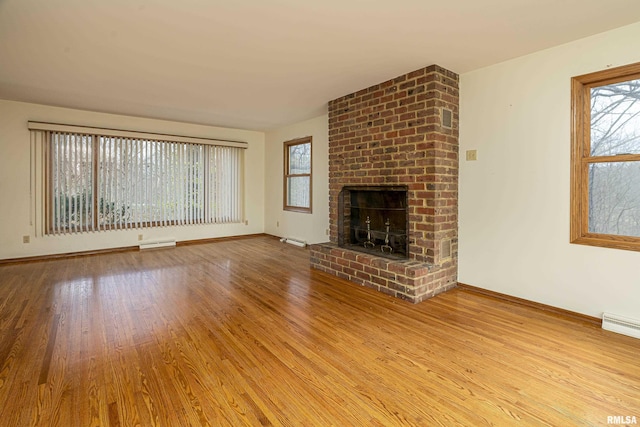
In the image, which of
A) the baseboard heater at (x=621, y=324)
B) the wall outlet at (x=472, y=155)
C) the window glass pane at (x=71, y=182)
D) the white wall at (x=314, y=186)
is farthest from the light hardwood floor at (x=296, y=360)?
the white wall at (x=314, y=186)

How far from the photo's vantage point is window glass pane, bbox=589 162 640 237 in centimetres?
242

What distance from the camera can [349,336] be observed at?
2.34 metres

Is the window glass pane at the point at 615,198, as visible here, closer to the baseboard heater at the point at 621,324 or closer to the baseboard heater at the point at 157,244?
the baseboard heater at the point at 621,324

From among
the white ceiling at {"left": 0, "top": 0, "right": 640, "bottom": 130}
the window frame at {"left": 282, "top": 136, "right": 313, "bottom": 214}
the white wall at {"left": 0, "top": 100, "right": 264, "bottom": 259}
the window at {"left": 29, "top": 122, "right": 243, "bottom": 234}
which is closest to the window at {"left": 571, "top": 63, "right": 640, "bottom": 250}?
the white ceiling at {"left": 0, "top": 0, "right": 640, "bottom": 130}

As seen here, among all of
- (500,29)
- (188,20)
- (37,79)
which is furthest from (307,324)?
(37,79)

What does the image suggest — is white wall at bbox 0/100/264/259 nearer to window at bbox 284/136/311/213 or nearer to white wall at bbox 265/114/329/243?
white wall at bbox 265/114/329/243

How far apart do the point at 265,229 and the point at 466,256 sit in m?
4.73

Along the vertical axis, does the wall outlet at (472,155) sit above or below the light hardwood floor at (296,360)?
above

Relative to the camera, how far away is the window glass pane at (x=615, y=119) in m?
2.41

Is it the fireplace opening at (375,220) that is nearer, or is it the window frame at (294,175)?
the fireplace opening at (375,220)

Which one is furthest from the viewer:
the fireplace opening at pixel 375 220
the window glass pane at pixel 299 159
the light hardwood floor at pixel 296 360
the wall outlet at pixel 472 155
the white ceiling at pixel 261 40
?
the window glass pane at pixel 299 159

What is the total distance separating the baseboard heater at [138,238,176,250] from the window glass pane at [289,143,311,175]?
2.61 meters

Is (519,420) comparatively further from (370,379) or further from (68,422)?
(68,422)

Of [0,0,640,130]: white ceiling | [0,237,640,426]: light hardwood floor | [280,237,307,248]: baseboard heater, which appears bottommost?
[0,237,640,426]: light hardwood floor
